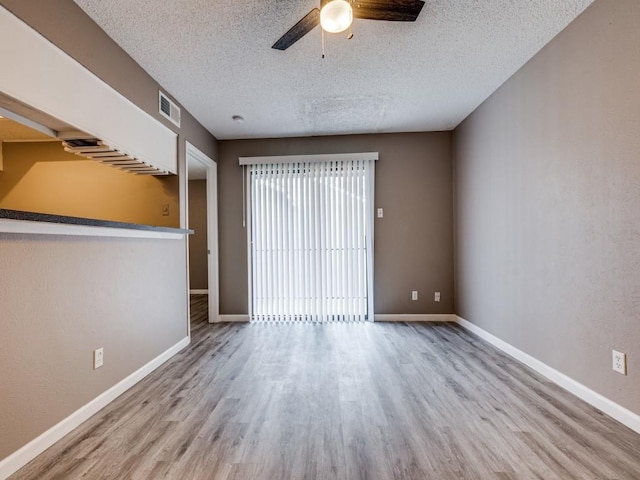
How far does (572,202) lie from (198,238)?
6.20 meters

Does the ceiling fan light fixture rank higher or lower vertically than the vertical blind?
higher

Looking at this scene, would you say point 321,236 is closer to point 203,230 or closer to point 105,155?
point 105,155

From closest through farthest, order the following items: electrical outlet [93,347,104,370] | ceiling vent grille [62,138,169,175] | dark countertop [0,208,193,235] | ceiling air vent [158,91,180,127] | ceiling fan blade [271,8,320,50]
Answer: dark countertop [0,208,193,235] → ceiling fan blade [271,8,320,50] → electrical outlet [93,347,104,370] → ceiling vent grille [62,138,169,175] → ceiling air vent [158,91,180,127]

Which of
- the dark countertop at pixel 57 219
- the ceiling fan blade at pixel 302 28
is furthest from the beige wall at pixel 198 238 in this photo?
the ceiling fan blade at pixel 302 28

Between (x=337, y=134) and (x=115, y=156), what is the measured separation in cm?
263

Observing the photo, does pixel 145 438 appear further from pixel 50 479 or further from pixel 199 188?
pixel 199 188

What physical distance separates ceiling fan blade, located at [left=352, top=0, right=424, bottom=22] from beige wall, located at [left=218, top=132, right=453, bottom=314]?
241 centimetres

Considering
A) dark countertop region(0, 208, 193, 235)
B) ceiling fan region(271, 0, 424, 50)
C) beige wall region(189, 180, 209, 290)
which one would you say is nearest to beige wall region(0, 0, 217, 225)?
dark countertop region(0, 208, 193, 235)

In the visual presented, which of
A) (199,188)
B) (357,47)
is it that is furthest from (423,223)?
(199,188)

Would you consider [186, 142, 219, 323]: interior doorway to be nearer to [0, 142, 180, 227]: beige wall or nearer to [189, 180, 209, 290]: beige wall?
[189, 180, 209, 290]: beige wall

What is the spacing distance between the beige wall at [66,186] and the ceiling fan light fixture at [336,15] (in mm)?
2214

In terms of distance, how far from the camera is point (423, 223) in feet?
13.5

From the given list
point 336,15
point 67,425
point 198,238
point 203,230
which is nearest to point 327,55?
point 336,15

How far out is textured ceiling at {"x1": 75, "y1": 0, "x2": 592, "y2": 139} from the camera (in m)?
1.94
